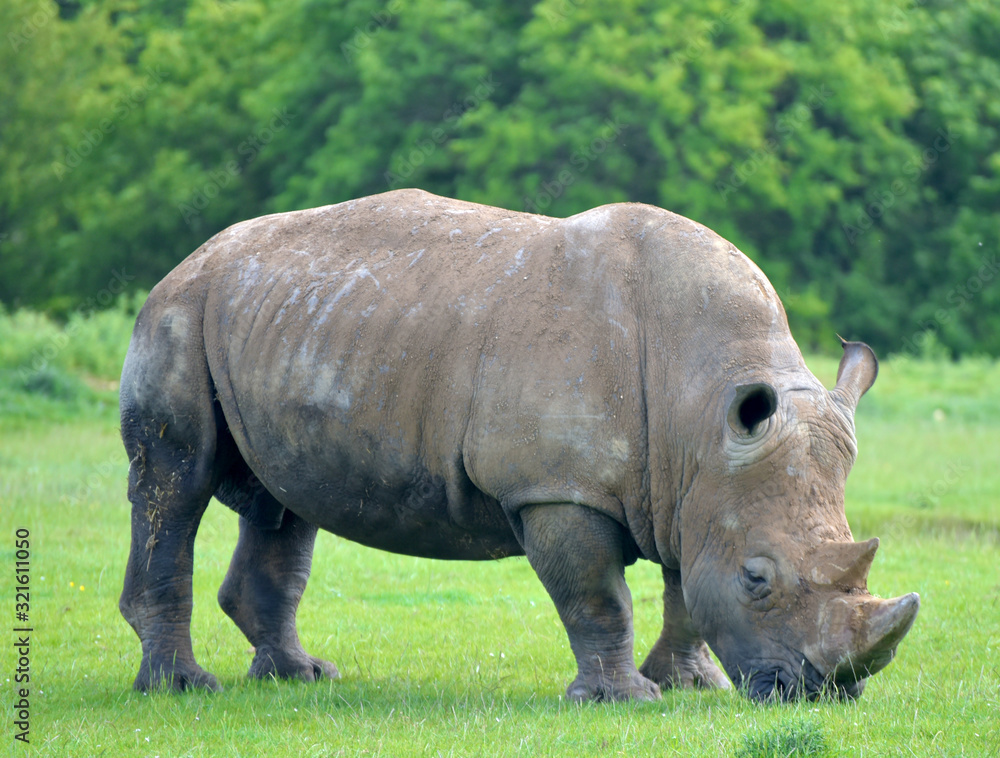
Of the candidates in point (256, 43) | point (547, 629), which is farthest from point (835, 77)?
point (547, 629)

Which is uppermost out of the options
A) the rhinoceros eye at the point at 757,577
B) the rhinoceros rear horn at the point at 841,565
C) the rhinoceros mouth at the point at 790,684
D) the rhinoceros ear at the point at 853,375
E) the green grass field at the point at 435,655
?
the rhinoceros ear at the point at 853,375

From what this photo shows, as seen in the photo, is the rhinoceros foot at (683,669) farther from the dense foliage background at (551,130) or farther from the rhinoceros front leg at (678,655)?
the dense foliage background at (551,130)

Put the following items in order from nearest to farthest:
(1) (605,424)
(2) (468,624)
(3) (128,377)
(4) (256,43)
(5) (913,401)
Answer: (1) (605,424) → (3) (128,377) → (2) (468,624) → (5) (913,401) → (4) (256,43)

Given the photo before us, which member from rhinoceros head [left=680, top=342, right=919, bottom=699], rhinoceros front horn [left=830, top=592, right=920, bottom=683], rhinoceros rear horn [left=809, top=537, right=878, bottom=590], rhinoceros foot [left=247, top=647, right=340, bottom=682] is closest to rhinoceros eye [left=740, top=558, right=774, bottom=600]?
rhinoceros head [left=680, top=342, right=919, bottom=699]

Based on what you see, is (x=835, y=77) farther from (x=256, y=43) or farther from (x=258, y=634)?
(x=258, y=634)

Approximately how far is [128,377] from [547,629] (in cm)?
309

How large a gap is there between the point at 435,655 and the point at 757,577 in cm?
264

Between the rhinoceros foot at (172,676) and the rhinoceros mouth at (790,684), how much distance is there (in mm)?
2859

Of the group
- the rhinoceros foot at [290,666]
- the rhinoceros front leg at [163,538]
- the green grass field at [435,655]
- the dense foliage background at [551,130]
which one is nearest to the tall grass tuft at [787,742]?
the green grass field at [435,655]

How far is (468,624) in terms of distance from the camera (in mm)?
8562

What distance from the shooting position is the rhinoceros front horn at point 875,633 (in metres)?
5.19

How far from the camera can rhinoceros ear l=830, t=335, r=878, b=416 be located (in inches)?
241

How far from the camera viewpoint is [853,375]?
630 cm

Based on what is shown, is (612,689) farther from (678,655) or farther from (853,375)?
(853,375)
